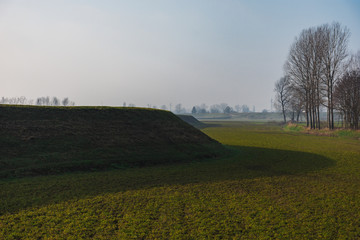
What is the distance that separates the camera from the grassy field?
21.1 ft

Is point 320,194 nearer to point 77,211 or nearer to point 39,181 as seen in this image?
point 77,211

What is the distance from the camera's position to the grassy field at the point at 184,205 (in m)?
6.43

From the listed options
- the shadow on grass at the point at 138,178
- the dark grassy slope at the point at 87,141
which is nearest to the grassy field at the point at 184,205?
the shadow on grass at the point at 138,178

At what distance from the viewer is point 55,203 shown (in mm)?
8375

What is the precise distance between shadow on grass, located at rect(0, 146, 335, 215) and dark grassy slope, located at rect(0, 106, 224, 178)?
1463 mm

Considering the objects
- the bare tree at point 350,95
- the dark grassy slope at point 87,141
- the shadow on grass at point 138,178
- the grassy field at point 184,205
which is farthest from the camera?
the bare tree at point 350,95

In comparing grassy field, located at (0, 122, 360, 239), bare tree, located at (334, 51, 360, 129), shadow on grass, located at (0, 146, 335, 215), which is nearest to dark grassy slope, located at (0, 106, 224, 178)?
shadow on grass, located at (0, 146, 335, 215)

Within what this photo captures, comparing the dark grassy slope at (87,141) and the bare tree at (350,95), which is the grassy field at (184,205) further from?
the bare tree at (350,95)

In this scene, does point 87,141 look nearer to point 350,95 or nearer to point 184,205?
point 184,205

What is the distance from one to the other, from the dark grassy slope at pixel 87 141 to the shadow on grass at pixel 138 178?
57.6 inches

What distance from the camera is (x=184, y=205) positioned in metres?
8.32

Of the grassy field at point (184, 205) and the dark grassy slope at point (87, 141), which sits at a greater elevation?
the dark grassy slope at point (87, 141)

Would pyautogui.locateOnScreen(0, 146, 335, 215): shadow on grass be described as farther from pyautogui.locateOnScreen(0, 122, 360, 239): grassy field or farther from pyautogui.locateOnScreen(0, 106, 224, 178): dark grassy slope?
pyautogui.locateOnScreen(0, 106, 224, 178): dark grassy slope

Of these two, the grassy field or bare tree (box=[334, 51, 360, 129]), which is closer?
the grassy field
